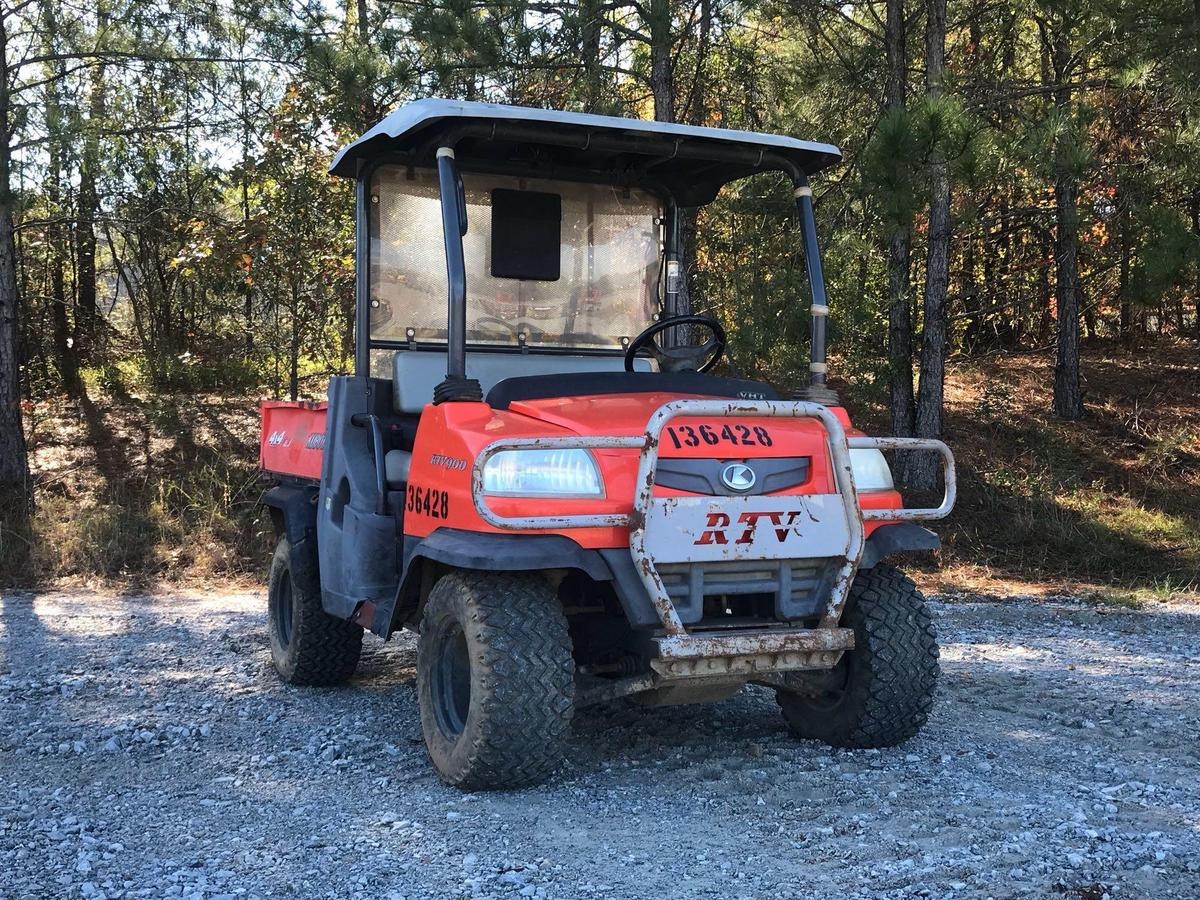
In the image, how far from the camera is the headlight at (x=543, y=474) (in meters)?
3.84

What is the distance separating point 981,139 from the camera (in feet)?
26.0

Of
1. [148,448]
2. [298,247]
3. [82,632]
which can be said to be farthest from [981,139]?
[148,448]

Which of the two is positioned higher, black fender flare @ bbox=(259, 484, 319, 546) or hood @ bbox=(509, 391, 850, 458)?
hood @ bbox=(509, 391, 850, 458)

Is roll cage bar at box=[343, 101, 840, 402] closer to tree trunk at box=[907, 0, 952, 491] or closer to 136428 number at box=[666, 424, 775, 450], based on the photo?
136428 number at box=[666, 424, 775, 450]

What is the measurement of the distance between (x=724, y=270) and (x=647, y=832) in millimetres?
9490

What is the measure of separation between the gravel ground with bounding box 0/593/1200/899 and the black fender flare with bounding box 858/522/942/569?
2.51 ft

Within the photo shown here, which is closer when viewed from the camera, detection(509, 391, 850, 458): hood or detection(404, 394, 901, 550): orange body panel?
detection(404, 394, 901, 550): orange body panel

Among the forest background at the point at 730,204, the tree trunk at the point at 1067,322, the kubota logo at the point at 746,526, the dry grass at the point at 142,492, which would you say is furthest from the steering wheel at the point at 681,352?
the tree trunk at the point at 1067,322

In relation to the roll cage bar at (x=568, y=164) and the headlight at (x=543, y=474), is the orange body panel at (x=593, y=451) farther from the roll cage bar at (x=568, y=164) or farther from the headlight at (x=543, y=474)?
the roll cage bar at (x=568, y=164)

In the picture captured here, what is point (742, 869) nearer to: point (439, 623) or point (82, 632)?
point (439, 623)

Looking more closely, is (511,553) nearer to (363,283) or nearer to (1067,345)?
(363,283)

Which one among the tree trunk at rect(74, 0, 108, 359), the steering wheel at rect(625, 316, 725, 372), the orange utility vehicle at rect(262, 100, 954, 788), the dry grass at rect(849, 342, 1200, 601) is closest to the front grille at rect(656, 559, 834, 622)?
the orange utility vehicle at rect(262, 100, 954, 788)

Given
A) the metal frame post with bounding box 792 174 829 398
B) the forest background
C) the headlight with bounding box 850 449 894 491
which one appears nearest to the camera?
the headlight with bounding box 850 449 894 491

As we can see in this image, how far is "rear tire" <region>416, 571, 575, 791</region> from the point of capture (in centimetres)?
385
